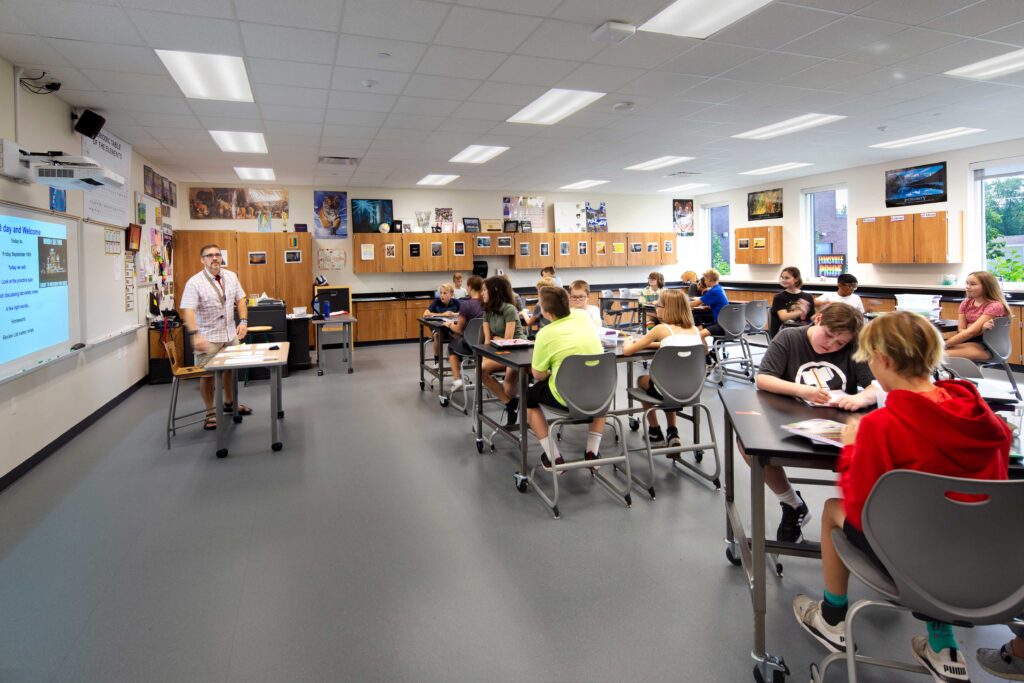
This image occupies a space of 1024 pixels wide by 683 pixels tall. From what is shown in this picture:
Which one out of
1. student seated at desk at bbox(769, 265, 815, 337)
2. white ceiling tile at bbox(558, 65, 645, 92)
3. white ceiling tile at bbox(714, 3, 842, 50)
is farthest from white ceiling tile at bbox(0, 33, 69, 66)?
student seated at desk at bbox(769, 265, 815, 337)

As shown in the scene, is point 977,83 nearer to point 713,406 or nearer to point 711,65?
point 711,65

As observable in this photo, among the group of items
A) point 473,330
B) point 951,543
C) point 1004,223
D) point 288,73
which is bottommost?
point 951,543

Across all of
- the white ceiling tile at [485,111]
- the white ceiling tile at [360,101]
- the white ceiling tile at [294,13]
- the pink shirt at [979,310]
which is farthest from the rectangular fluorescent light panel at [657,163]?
the white ceiling tile at [294,13]

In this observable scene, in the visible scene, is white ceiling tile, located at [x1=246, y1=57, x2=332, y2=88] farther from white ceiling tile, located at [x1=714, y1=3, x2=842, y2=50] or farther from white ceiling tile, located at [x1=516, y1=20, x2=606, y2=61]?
white ceiling tile, located at [x1=714, y1=3, x2=842, y2=50]

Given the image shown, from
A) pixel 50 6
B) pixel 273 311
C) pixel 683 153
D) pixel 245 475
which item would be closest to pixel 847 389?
pixel 245 475

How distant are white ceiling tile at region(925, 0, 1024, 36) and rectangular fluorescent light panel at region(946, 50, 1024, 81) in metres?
0.79

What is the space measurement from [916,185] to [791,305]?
13.8 feet

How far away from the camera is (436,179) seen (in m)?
10.1

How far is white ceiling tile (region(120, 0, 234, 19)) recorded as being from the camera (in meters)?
3.35

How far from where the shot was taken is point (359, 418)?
17.9 ft

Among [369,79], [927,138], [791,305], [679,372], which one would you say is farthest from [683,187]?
[679,372]

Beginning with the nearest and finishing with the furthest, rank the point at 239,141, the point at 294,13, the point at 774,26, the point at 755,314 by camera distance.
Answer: the point at 294,13 → the point at 774,26 → the point at 239,141 → the point at 755,314

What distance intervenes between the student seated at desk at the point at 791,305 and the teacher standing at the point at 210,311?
5.58 m

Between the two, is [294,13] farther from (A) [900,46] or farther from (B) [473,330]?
(A) [900,46]
